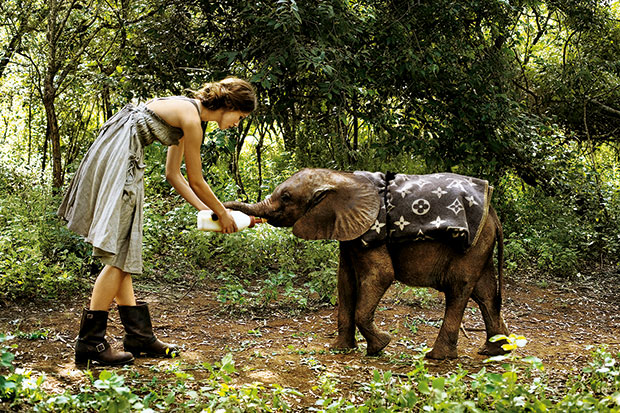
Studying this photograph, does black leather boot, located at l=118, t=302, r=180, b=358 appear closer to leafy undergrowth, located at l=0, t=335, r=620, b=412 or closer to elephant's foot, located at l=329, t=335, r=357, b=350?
leafy undergrowth, located at l=0, t=335, r=620, b=412

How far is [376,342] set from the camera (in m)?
4.51

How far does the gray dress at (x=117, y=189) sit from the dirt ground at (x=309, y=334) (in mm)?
740

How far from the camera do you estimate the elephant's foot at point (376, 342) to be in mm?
4504

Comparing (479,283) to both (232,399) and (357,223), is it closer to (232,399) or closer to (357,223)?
(357,223)

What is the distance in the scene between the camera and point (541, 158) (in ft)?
28.2

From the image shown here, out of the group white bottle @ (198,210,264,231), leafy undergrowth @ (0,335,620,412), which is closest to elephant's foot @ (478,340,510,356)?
leafy undergrowth @ (0,335,620,412)

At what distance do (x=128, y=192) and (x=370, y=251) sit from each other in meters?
1.68

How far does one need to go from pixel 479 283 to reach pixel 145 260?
377cm

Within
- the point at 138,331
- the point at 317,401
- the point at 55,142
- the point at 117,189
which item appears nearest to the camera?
the point at 317,401

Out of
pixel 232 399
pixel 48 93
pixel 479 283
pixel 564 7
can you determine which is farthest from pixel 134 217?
pixel 564 7

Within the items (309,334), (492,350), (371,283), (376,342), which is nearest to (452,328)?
(492,350)

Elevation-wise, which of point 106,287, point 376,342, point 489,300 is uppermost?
point 106,287

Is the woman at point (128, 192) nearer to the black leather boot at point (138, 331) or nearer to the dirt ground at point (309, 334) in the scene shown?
the black leather boot at point (138, 331)

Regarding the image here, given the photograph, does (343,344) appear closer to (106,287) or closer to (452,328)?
(452,328)
